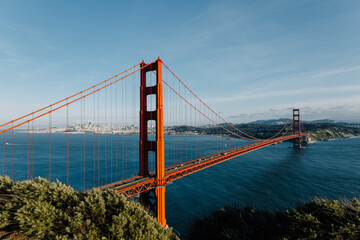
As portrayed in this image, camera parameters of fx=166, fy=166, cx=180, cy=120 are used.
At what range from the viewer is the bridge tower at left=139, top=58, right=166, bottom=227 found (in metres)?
17.0

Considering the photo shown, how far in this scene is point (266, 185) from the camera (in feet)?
101

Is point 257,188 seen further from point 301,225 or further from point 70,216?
point 70,216

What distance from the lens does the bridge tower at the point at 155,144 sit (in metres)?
17.0

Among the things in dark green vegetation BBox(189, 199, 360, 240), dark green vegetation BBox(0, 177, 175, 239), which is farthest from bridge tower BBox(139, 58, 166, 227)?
dark green vegetation BBox(0, 177, 175, 239)

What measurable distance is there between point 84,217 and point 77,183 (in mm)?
28958

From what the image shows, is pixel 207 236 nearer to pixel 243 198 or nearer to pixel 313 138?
pixel 243 198

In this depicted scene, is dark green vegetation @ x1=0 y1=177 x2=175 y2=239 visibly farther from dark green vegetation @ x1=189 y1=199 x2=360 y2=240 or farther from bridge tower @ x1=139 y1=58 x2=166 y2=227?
bridge tower @ x1=139 y1=58 x2=166 y2=227

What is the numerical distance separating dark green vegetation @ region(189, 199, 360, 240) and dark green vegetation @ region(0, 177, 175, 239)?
417cm

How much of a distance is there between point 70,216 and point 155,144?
9912 millimetres

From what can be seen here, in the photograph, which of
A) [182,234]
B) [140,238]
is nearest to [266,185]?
[182,234]

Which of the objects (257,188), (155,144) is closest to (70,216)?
(155,144)

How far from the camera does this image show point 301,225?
9055 mm

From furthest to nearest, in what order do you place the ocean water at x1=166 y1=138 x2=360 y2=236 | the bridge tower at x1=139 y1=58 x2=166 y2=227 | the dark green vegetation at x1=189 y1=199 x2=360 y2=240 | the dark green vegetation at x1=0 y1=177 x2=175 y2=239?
the ocean water at x1=166 y1=138 x2=360 y2=236
the bridge tower at x1=139 y1=58 x2=166 y2=227
the dark green vegetation at x1=0 y1=177 x2=175 y2=239
the dark green vegetation at x1=189 y1=199 x2=360 y2=240

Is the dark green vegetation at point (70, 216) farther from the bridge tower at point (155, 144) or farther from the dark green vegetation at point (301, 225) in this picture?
the bridge tower at point (155, 144)
